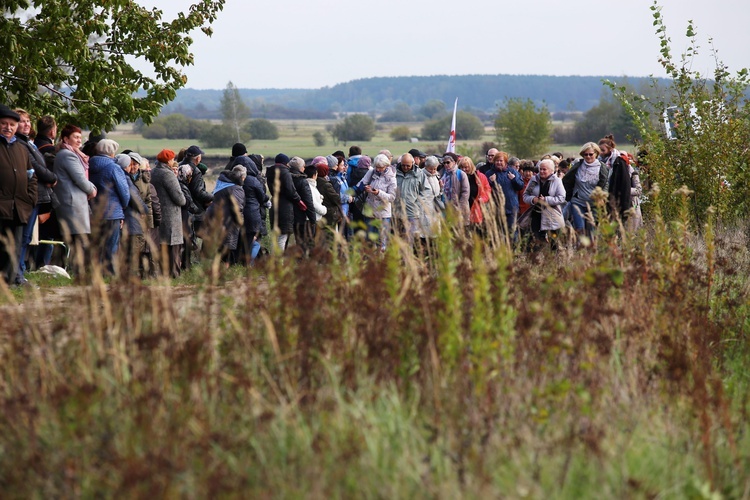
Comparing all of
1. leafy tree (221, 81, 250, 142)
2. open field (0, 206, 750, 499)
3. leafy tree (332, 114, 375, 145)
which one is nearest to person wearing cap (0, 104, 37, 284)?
open field (0, 206, 750, 499)

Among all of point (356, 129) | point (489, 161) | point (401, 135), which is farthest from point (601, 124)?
point (489, 161)

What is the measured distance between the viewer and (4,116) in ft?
30.9

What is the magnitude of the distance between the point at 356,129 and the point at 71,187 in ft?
514

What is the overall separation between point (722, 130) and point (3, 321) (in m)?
12.1

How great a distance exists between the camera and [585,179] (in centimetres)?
1321

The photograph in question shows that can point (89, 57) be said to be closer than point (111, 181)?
No

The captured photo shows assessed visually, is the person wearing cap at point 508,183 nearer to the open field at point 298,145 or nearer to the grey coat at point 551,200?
the grey coat at point 551,200

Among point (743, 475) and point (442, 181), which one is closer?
point (743, 475)

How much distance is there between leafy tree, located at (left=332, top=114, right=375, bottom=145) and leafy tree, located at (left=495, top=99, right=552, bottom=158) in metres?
62.6

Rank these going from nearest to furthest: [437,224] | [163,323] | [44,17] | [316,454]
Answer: [316,454], [163,323], [437,224], [44,17]

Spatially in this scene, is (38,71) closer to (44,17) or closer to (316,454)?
(44,17)

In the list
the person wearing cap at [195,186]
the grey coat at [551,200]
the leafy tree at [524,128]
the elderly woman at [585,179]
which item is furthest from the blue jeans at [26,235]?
the leafy tree at [524,128]

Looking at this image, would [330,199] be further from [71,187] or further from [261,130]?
[261,130]

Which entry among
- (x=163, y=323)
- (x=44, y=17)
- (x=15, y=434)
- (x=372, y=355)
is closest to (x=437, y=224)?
(x=372, y=355)
